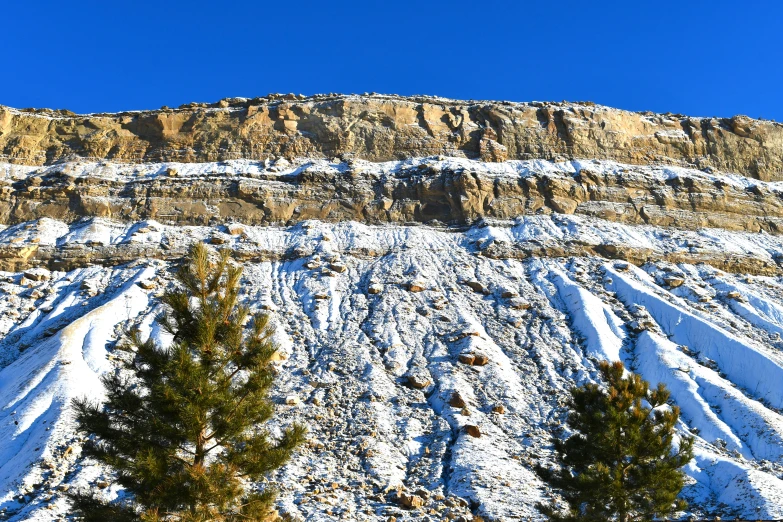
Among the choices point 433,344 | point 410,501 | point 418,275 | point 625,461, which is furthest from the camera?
point 418,275

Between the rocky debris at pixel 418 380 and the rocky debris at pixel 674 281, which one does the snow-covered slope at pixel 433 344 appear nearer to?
the rocky debris at pixel 418 380

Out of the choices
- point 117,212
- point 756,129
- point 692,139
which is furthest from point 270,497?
point 756,129

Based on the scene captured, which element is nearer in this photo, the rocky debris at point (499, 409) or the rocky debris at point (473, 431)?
the rocky debris at point (473, 431)

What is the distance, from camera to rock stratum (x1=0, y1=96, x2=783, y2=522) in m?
23.6

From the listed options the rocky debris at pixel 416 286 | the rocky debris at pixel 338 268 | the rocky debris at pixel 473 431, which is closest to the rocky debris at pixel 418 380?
the rocky debris at pixel 473 431

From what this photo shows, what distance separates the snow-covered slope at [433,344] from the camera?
22.4 meters

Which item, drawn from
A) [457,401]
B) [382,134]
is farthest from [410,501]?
[382,134]

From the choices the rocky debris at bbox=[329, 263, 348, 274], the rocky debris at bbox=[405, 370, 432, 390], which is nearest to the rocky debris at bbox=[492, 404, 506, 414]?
the rocky debris at bbox=[405, 370, 432, 390]

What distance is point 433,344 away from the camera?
3294 cm

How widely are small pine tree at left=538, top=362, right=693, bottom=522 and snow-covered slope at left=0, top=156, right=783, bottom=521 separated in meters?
6.16

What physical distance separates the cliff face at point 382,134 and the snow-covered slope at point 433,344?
910cm

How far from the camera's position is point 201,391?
11.3 meters

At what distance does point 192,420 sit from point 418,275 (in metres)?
29.7

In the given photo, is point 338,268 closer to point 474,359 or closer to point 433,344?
point 433,344
